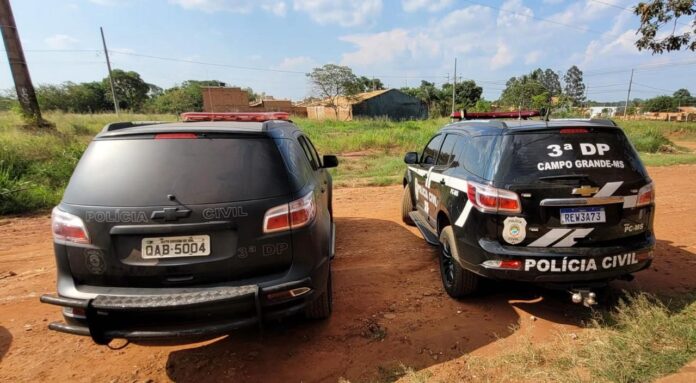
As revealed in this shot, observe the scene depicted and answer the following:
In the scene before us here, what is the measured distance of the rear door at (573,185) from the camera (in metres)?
2.82

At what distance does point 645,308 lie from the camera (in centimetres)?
294

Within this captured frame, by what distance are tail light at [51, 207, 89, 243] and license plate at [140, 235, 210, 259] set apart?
397 millimetres

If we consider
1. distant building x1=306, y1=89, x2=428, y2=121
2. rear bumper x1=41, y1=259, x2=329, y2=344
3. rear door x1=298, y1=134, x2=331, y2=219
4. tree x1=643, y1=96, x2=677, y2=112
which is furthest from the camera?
tree x1=643, y1=96, x2=677, y2=112

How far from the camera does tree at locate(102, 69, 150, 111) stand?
190 ft

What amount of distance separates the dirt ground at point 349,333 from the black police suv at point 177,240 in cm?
60

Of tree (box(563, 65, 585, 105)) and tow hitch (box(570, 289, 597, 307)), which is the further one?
tree (box(563, 65, 585, 105))

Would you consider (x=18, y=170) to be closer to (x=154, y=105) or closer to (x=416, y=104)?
(x=416, y=104)

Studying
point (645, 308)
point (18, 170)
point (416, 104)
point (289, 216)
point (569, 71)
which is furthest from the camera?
point (569, 71)

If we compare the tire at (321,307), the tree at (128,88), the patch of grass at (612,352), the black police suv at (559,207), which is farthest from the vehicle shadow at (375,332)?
the tree at (128,88)

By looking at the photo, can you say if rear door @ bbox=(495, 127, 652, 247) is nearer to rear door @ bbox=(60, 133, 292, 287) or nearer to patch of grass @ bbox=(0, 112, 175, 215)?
rear door @ bbox=(60, 133, 292, 287)

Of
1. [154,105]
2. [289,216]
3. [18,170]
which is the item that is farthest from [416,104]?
[289,216]

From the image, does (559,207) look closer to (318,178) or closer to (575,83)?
(318,178)

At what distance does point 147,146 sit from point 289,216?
1.06 meters

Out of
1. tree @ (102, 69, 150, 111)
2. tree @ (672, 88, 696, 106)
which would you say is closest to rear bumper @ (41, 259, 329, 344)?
tree @ (102, 69, 150, 111)
